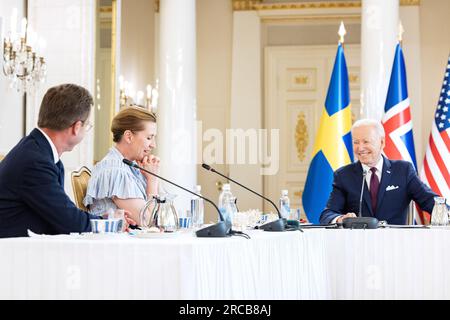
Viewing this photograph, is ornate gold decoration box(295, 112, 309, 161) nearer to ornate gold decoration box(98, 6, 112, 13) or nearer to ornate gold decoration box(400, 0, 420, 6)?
ornate gold decoration box(400, 0, 420, 6)

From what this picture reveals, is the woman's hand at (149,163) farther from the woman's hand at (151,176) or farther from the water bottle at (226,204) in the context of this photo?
the water bottle at (226,204)

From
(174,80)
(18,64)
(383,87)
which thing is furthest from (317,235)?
(174,80)

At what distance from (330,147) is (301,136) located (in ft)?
10.3

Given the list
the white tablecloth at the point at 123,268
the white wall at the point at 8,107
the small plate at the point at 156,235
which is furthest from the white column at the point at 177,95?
the white tablecloth at the point at 123,268

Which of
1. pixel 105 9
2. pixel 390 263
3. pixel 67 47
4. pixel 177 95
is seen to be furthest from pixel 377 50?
pixel 390 263

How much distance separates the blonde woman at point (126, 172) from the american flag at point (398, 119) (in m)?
2.78

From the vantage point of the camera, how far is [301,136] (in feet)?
30.6

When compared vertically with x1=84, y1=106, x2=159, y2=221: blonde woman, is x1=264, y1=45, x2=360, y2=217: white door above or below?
above

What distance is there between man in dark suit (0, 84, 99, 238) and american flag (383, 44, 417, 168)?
3634mm

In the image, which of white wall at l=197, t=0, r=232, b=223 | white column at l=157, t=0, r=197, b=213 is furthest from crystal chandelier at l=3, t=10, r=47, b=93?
white wall at l=197, t=0, r=232, b=223

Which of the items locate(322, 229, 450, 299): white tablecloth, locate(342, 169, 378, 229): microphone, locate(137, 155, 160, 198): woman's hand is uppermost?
locate(137, 155, 160, 198): woman's hand

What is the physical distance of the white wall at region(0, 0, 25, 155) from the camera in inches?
221

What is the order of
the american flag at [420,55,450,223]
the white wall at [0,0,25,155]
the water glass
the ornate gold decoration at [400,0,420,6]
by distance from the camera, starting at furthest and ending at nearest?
the ornate gold decoration at [400,0,420,6] → the american flag at [420,55,450,223] → the white wall at [0,0,25,155] → the water glass

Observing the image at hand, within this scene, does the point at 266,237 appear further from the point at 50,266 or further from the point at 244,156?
the point at 244,156
